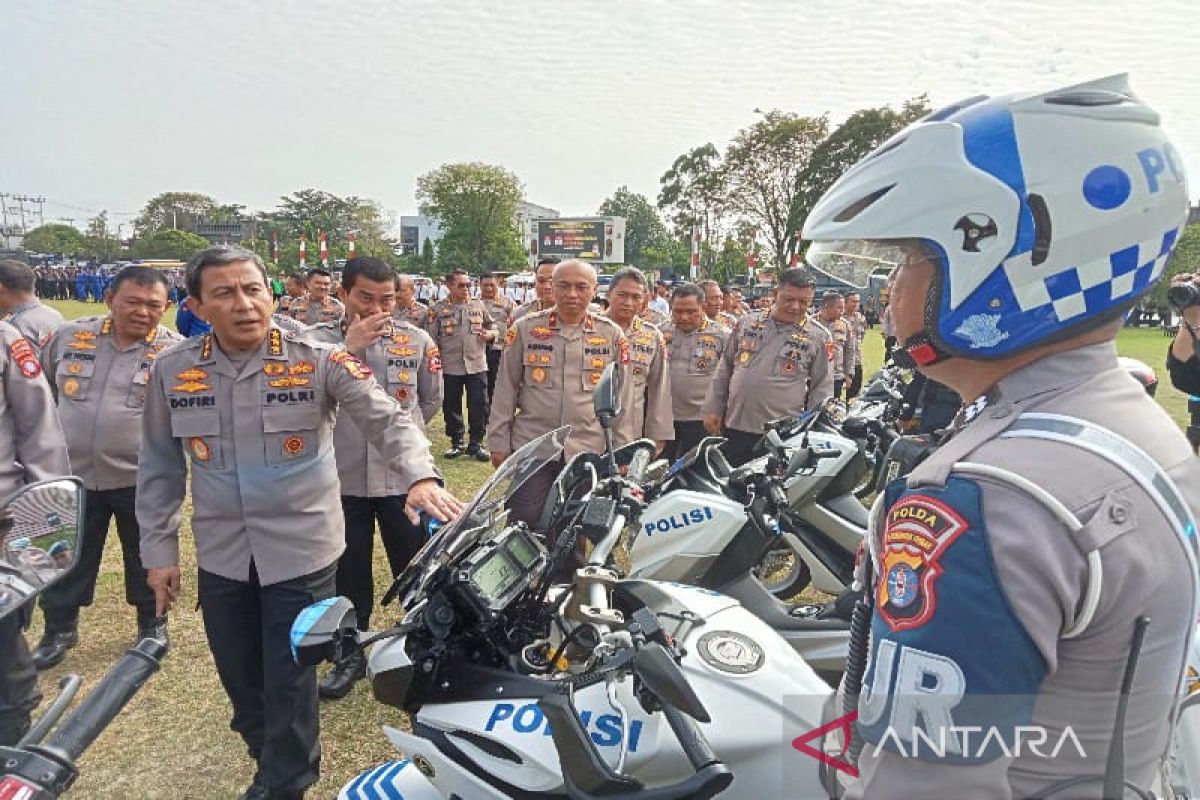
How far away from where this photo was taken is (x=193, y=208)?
263 ft

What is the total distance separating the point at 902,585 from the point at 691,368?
18.5ft

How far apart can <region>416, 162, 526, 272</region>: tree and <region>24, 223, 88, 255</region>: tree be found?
35.4 meters

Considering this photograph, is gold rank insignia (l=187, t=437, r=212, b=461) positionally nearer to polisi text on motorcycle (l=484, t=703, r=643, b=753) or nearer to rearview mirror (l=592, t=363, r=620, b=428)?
rearview mirror (l=592, t=363, r=620, b=428)

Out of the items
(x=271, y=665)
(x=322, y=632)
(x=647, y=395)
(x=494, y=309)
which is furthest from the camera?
(x=494, y=309)

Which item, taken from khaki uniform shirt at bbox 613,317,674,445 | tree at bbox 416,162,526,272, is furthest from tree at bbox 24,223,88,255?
khaki uniform shirt at bbox 613,317,674,445

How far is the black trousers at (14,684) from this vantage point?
2656 millimetres

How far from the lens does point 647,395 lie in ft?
16.6

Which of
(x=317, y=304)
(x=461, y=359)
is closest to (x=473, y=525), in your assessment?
(x=461, y=359)

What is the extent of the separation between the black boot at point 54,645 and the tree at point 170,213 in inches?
3438

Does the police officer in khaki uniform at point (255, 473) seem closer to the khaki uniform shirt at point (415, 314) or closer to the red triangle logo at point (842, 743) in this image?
the red triangle logo at point (842, 743)

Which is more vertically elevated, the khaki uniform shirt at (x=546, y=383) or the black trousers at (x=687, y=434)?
the khaki uniform shirt at (x=546, y=383)

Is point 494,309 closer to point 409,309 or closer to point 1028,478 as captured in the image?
point 409,309

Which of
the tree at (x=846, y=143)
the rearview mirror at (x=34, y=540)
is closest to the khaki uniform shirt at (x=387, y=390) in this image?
the rearview mirror at (x=34, y=540)

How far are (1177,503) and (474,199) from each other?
63.3m
